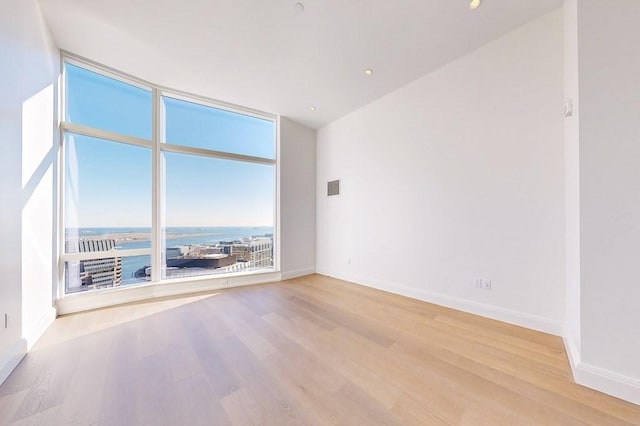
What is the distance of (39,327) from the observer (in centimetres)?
236

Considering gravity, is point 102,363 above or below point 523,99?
below

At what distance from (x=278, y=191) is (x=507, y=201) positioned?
12.1ft

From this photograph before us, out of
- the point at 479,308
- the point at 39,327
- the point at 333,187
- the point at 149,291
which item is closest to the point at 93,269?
the point at 149,291

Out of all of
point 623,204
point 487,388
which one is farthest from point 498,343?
point 623,204

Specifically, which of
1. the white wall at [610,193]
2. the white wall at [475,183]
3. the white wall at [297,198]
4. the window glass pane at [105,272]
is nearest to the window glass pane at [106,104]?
the window glass pane at [105,272]

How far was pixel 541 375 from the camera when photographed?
1730 millimetres

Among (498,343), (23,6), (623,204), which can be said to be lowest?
(498,343)

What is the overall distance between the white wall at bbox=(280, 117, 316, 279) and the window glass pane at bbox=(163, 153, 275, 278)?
0.29 m

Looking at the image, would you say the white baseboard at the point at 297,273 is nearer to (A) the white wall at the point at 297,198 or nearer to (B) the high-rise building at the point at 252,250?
(A) the white wall at the point at 297,198

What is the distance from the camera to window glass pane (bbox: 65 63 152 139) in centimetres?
306

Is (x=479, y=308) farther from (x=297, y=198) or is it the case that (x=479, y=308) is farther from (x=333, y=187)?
(x=297, y=198)

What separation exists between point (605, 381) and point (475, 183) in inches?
78.9

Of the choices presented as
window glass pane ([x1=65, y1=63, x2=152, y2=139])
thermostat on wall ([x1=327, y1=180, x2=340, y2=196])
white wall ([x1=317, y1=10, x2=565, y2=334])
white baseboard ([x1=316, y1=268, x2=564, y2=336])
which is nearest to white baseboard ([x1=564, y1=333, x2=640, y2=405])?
white baseboard ([x1=316, y1=268, x2=564, y2=336])

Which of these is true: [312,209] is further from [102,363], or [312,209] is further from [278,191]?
[102,363]
